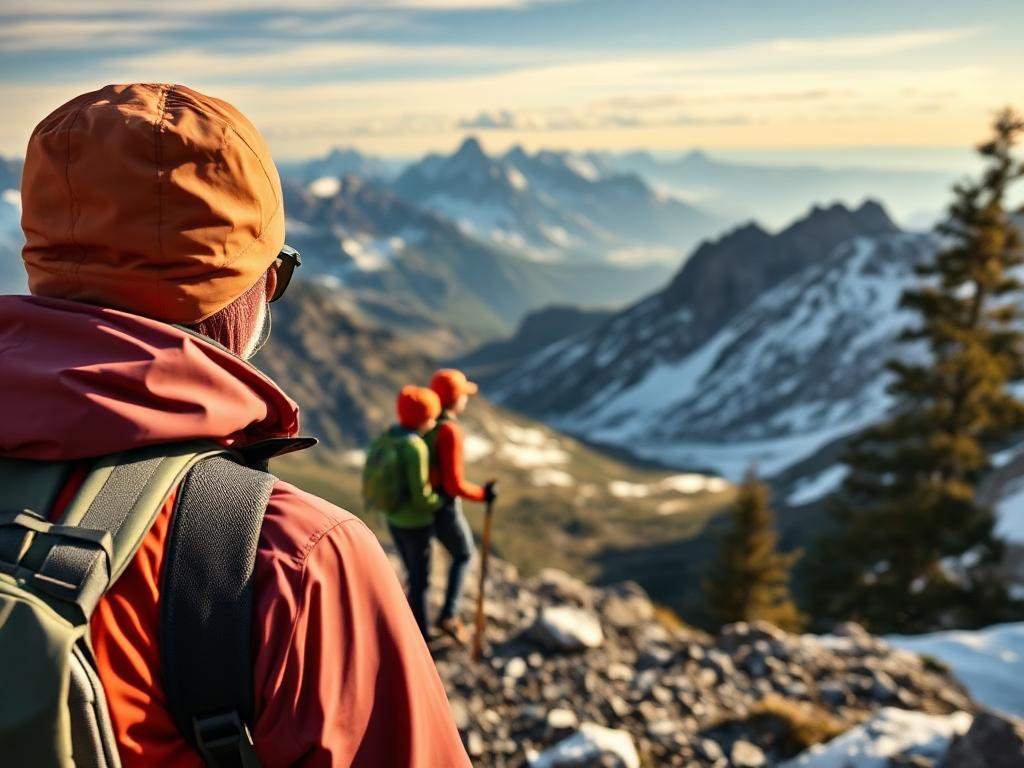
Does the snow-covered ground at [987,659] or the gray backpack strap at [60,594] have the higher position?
the gray backpack strap at [60,594]

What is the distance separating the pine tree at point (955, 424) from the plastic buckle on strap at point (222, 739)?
27.3 metres

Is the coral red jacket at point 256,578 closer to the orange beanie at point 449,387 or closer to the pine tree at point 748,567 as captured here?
the orange beanie at point 449,387

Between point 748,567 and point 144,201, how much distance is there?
36164mm

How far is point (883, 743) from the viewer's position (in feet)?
28.3

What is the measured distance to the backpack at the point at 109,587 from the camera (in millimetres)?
1808

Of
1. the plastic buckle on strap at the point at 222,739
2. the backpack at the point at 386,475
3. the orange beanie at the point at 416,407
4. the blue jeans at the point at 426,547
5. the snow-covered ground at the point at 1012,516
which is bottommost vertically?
the snow-covered ground at the point at 1012,516

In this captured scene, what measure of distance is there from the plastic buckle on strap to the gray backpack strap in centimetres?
20

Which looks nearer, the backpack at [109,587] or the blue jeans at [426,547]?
the backpack at [109,587]

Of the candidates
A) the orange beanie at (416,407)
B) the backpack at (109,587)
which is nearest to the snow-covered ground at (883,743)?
the orange beanie at (416,407)

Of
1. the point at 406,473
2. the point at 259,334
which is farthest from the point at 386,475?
the point at 259,334

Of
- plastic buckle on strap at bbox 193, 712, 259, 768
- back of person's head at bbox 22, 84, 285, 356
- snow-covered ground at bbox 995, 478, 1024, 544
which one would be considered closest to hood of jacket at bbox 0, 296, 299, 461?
back of person's head at bbox 22, 84, 285, 356

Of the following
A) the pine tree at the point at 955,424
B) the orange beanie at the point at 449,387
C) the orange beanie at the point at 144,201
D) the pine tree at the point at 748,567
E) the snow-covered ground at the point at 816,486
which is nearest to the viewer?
the orange beanie at the point at 144,201

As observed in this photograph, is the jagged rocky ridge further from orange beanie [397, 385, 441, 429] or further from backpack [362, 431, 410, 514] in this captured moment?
orange beanie [397, 385, 441, 429]

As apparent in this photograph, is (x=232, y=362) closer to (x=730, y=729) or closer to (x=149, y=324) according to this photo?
(x=149, y=324)
